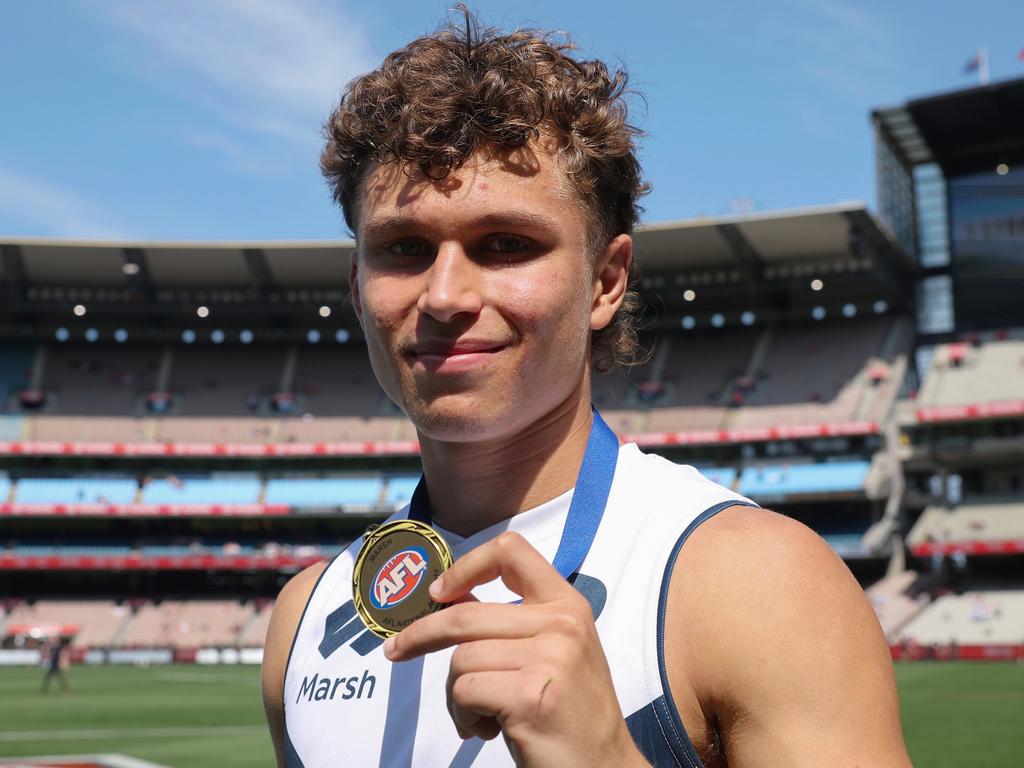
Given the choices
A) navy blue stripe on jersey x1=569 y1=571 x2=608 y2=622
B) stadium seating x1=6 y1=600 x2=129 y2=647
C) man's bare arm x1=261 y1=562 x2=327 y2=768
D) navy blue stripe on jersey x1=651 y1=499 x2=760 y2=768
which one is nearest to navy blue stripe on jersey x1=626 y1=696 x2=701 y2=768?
navy blue stripe on jersey x1=651 y1=499 x2=760 y2=768

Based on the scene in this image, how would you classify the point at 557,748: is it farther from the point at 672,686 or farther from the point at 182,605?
the point at 182,605

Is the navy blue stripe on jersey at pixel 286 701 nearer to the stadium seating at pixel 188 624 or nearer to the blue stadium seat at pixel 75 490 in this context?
the stadium seating at pixel 188 624

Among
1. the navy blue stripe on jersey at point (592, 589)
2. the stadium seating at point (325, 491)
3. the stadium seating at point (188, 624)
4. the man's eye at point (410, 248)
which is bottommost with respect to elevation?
the stadium seating at point (188, 624)

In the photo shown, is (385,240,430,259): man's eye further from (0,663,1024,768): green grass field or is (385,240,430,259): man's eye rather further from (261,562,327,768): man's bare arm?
(0,663,1024,768): green grass field

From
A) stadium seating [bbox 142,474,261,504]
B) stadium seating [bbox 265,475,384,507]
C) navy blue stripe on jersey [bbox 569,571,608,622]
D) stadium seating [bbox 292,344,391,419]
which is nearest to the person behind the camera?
navy blue stripe on jersey [bbox 569,571,608,622]

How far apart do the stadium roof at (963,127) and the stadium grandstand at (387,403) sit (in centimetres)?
14

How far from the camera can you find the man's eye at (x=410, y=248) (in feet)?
6.97

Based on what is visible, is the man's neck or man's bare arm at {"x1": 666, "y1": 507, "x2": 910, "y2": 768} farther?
the man's neck

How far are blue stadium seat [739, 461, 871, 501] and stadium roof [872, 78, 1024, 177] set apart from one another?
16028 mm

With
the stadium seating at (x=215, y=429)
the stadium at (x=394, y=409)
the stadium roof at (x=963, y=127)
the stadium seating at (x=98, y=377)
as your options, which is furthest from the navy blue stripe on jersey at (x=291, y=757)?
the stadium seating at (x=98, y=377)

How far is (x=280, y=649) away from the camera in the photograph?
2676 millimetres

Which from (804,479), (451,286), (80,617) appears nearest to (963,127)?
(804,479)

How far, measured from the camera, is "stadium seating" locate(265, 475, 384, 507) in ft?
163

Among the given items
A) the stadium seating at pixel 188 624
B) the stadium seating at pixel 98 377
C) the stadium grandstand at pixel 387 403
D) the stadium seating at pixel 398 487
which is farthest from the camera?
the stadium seating at pixel 98 377
